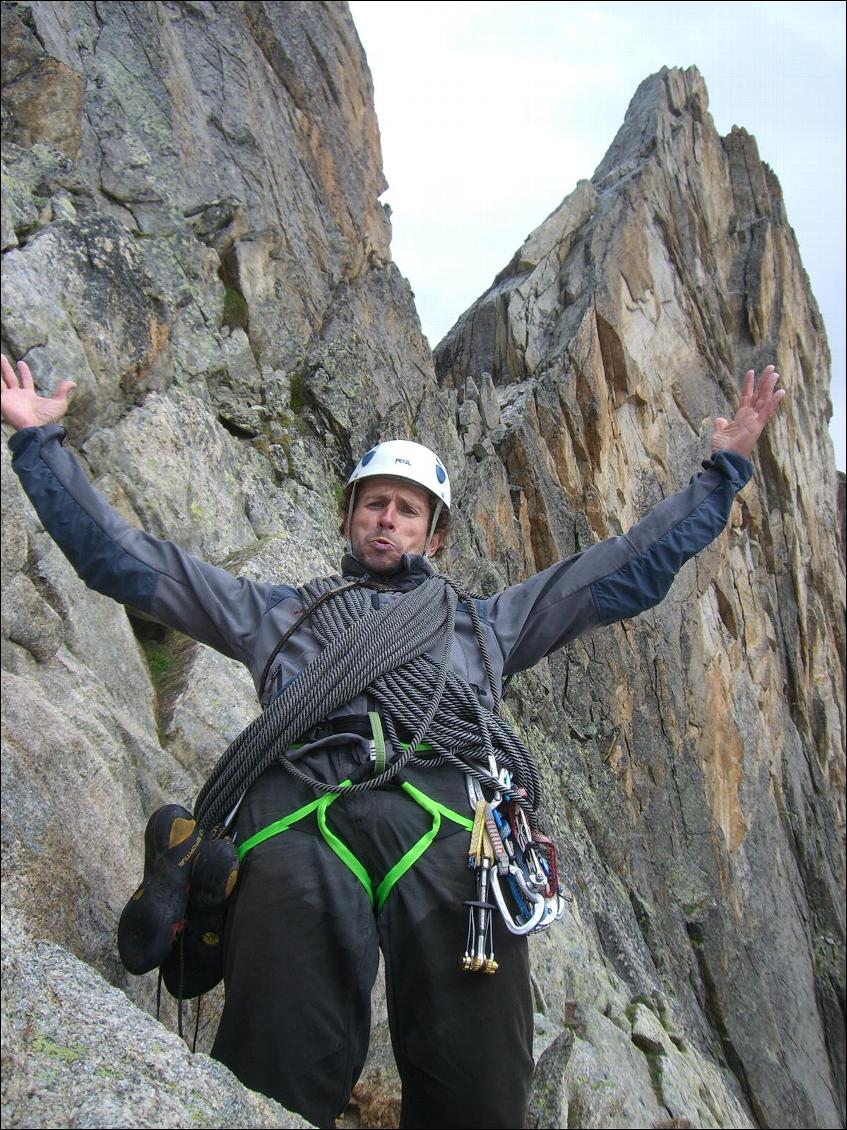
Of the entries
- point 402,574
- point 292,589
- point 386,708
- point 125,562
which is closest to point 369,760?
point 386,708

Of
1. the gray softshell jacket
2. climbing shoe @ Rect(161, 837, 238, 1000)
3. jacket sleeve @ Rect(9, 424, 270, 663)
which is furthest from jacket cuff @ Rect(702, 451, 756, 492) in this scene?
climbing shoe @ Rect(161, 837, 238, 1000)

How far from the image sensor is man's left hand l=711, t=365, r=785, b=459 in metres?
4.93

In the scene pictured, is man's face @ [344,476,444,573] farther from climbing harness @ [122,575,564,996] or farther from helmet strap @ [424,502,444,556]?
climbing harness @ [122,575,564,996]

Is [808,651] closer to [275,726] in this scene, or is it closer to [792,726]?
[792,726]

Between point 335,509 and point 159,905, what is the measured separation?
28.1 feet

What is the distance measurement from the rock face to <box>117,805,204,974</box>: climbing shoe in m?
0.31

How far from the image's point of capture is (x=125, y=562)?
4.27 m

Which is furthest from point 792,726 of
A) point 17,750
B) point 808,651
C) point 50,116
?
point 17,750

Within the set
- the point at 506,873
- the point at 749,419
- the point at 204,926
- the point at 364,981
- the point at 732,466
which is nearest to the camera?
the point at 364,981

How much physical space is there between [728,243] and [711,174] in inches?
114

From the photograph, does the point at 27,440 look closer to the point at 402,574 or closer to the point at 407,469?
the point at 402,574

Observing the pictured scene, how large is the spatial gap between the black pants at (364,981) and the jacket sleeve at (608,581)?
4.23 ft

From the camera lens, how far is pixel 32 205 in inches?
344

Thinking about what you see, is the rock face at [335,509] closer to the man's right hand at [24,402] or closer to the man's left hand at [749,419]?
the man's right hand at [24,402]
